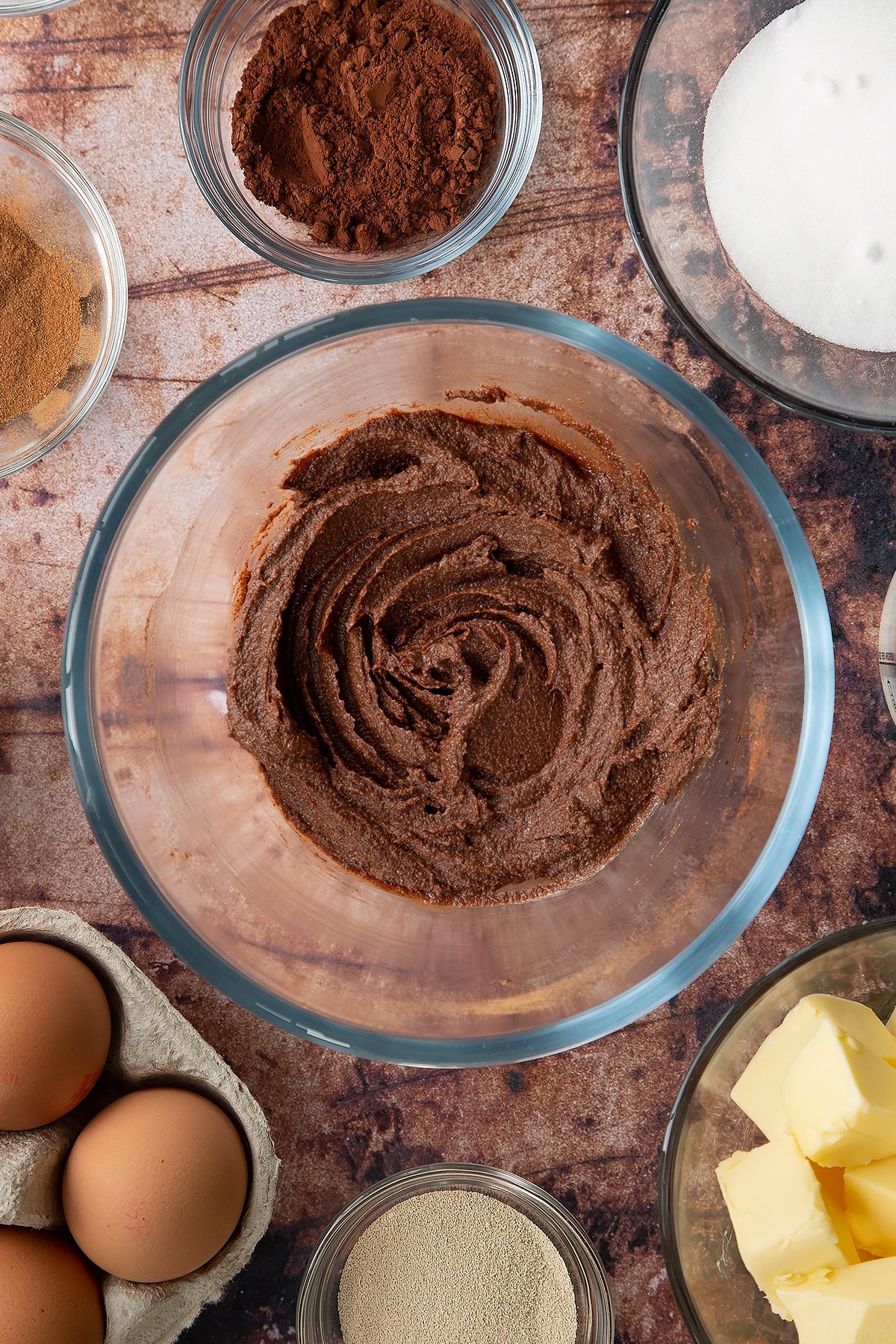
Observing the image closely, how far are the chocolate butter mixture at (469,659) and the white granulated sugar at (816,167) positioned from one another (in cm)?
51

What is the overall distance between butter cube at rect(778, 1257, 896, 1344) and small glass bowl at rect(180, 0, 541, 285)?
200cm

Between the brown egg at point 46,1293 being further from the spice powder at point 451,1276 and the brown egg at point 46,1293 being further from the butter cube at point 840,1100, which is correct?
the butter cube at point 840,1100

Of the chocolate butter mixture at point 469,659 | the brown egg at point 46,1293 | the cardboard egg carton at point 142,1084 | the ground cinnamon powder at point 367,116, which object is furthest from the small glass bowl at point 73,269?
the brown egg at point 46,1293

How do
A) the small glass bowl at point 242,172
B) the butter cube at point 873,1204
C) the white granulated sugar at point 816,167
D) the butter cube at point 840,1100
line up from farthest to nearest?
the small glass bowl at point 242,172
the white granulated sugar at point 816,167
the butter cube at point 873,1204
the butter cube at point 840,1100

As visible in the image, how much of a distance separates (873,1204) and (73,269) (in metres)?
2.38

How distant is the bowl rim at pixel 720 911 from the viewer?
176cm

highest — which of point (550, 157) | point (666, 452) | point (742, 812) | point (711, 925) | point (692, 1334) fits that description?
point (550, 157)

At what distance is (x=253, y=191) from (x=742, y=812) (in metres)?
1.57

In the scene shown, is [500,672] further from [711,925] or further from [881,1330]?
[881,1330]

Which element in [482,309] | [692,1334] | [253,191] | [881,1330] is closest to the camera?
[881,1330]

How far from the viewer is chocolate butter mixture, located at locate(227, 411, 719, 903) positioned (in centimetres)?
190

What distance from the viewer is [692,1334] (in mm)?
1885

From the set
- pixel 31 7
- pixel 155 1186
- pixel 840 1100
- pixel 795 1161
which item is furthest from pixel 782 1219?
pixel 31 7

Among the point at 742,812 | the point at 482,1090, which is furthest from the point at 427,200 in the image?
the point at 482,1090
